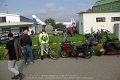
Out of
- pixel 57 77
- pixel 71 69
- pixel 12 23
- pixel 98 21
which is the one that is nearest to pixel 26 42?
pixel 71 69

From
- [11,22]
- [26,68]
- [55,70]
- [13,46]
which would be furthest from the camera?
[11,22]

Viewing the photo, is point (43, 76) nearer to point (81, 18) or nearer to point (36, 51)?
point (36, 51)

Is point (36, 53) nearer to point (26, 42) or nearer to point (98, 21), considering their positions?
point (26, 42)

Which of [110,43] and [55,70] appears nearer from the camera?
[55,70]

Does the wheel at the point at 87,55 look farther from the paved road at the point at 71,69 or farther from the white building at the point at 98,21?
the white building at the point at 98,21

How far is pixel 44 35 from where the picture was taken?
16.0m

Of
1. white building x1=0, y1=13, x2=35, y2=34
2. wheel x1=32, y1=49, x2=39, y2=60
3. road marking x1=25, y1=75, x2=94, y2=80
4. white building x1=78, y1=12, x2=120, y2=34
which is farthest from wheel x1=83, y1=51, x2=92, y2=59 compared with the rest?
white building x1=0, y1=13, x2=35, y2=34

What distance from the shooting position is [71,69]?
12.5 meters

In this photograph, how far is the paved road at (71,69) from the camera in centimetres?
1089

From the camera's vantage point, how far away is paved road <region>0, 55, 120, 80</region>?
1089 cm

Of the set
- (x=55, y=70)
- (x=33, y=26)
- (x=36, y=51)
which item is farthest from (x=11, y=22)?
(x=55, y=70)

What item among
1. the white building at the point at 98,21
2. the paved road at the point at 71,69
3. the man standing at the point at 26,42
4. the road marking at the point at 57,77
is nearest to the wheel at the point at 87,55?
the paved road at the point at 71,69

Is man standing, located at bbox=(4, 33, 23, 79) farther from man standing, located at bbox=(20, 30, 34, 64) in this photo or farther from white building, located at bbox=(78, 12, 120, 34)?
white building, located at bbox=(78, 12, 120, 34)

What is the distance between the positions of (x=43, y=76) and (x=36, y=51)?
5.36 m
